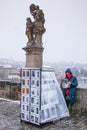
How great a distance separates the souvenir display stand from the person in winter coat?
295 mm

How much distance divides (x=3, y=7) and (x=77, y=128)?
1516cm

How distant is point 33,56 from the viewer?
21.1ft

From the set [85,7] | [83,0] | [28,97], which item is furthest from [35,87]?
[85,7]

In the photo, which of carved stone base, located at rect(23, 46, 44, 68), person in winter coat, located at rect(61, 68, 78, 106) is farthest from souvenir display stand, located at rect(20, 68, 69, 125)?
carved stone base, located at rect(23, 46, 44, 68)

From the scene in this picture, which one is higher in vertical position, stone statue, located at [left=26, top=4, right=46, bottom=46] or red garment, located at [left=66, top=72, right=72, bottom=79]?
stone statue, located at [left=26, top=4, right=46, bottom=46]

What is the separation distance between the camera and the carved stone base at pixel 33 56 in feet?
21.0

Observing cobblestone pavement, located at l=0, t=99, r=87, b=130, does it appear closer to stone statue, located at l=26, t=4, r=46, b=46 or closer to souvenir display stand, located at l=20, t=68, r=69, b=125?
souvenir display stand, located at l=20, t=68, r=69, b=125

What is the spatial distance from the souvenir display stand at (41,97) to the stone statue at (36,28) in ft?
3.83

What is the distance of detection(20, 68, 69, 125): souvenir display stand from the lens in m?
5.64

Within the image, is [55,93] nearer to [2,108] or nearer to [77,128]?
[77,128]

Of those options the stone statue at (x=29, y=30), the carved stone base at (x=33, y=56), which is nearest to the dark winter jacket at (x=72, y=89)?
the carved stone base at (x=33, y=56)

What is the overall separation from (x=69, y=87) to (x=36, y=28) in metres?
2.06

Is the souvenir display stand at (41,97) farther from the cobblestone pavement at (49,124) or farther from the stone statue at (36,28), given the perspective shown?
the stone statue at (36,28)

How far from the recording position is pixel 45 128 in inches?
216
